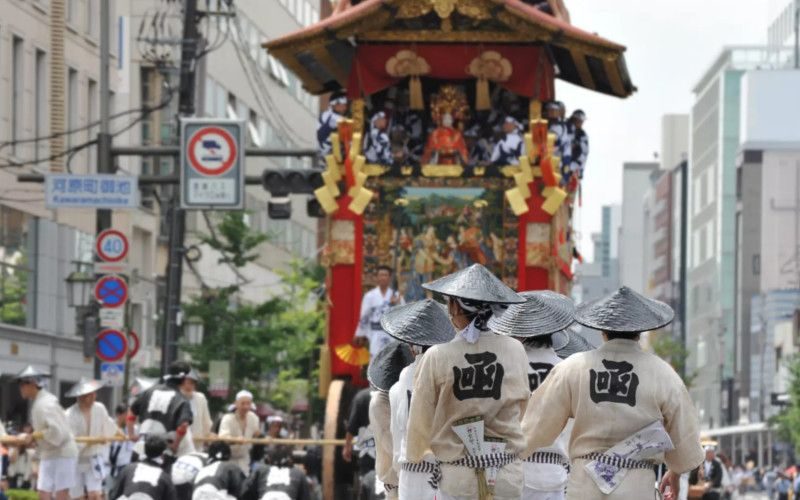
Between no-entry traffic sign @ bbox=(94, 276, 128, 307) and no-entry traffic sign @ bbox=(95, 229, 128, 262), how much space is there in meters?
0.30

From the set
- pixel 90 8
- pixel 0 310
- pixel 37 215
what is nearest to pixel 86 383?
pixel 0 310

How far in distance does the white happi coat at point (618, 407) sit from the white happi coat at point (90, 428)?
11890 millimetres

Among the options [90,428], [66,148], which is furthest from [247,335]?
[90,428]

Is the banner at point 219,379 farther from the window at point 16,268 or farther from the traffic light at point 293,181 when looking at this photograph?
the traffic light at point 293,181

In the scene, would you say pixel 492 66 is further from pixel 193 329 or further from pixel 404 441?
pixel 193 329

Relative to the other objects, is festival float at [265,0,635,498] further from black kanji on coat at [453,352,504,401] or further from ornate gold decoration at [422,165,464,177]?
black kanji on coat at [453,352,504,401]

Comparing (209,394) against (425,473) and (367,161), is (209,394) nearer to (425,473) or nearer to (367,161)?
(367,161)

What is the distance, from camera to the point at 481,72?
2184 cm

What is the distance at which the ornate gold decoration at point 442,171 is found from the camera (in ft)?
70.8

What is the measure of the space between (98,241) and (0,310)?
1088 cm

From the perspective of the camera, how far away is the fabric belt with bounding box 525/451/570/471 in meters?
12.8

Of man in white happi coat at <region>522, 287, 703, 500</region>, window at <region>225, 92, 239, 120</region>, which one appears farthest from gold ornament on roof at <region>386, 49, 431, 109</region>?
window at <region>225, 92, 239, 120</region>

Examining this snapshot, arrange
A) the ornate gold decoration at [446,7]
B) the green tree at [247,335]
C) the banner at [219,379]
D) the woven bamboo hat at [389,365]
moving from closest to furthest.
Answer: the woven bamboo hat at [389,365] < the ornate gold decoration at [446,7] < the banner at [219,379] < the green tree at [247,335]

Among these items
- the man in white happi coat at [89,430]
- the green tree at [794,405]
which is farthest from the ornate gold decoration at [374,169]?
the green tree at [794,405]
